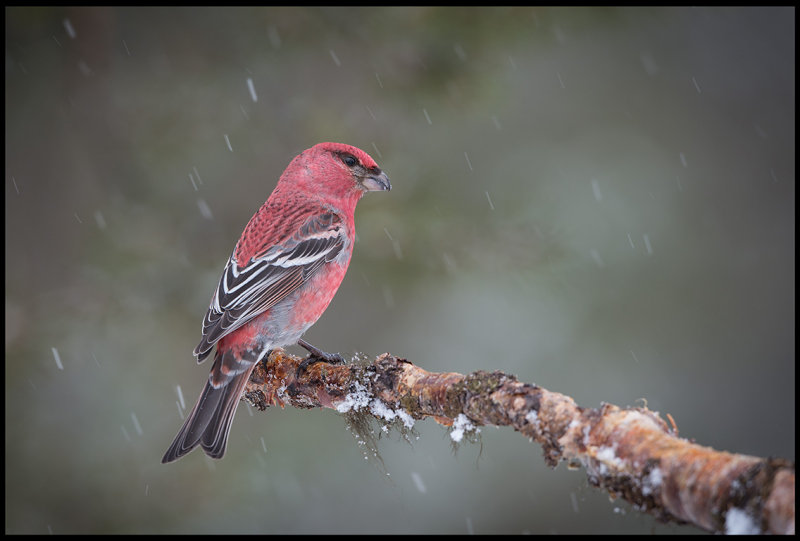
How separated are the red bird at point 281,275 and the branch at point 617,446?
3.15 feet

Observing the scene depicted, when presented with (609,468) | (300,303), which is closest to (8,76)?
(300,303)

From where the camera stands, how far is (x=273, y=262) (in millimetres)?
3959

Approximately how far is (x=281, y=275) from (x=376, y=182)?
0.82m

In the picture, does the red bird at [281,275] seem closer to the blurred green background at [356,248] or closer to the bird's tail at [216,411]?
the bird's tail at [216,411]

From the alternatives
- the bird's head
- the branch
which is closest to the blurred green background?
the bird's head

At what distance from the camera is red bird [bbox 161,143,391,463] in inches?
134

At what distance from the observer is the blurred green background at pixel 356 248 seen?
14.2 ft

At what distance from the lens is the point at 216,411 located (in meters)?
3.36

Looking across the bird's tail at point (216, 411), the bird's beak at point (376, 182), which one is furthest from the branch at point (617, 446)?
the bird's beak at point (376, 182)

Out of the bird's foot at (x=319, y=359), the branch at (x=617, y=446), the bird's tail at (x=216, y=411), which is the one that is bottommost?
the bird's tail at (x=216, y=411)

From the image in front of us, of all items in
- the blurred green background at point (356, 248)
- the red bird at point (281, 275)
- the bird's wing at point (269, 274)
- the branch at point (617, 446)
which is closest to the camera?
the branch at point (617, 446)

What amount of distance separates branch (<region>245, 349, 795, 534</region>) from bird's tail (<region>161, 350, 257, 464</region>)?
2.89 ft

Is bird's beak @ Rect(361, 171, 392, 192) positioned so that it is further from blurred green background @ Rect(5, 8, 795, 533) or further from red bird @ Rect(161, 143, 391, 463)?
blurred green background @ Rect(5, 8, 795, 533)

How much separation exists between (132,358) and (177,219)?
3.12ft
